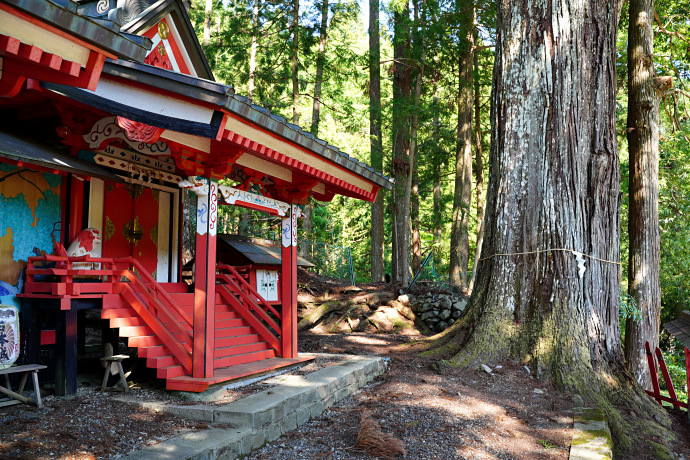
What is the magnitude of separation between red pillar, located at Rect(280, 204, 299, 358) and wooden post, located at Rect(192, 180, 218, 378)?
1.90 metres

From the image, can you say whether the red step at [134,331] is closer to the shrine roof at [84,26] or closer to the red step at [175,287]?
the red step at [175,287]

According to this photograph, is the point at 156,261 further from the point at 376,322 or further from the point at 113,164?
the point at 376,322

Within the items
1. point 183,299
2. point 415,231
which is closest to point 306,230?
point 415,231

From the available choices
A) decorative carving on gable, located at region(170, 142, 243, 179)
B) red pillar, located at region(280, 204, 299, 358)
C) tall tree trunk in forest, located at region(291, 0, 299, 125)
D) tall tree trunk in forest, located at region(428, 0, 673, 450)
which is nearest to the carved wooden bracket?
decorative carving on gable, located at region(170, 142, 243, 179)

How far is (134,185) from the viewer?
25.2ft

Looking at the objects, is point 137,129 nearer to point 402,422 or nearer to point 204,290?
point 204,290

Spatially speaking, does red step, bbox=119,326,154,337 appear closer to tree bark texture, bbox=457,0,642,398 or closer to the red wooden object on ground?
tree bark texture, bbox=457,0,642,398

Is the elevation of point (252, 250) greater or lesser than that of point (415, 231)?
lesser

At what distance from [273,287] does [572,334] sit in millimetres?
6457

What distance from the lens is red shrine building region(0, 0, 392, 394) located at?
4691 millimetres

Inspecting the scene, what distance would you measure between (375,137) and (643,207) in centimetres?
827

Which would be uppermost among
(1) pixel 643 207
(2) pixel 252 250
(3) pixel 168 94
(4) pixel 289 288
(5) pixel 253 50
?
(5) pixel 253 50

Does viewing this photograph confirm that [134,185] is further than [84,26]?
Yes

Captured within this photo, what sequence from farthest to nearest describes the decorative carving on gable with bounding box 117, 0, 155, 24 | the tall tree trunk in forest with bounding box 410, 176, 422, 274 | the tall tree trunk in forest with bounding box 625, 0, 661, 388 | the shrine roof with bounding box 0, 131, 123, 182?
the tall tree trunk in forest with bounding box 410, 176, 422, 274 → the tall tree trunk in forest with bounding box 625, 0, 661, 388 → the decorative carving on gable with bounding box 117, 0, 155, 24 → the shrine roof with bounding box 0, 131, 123, 182
